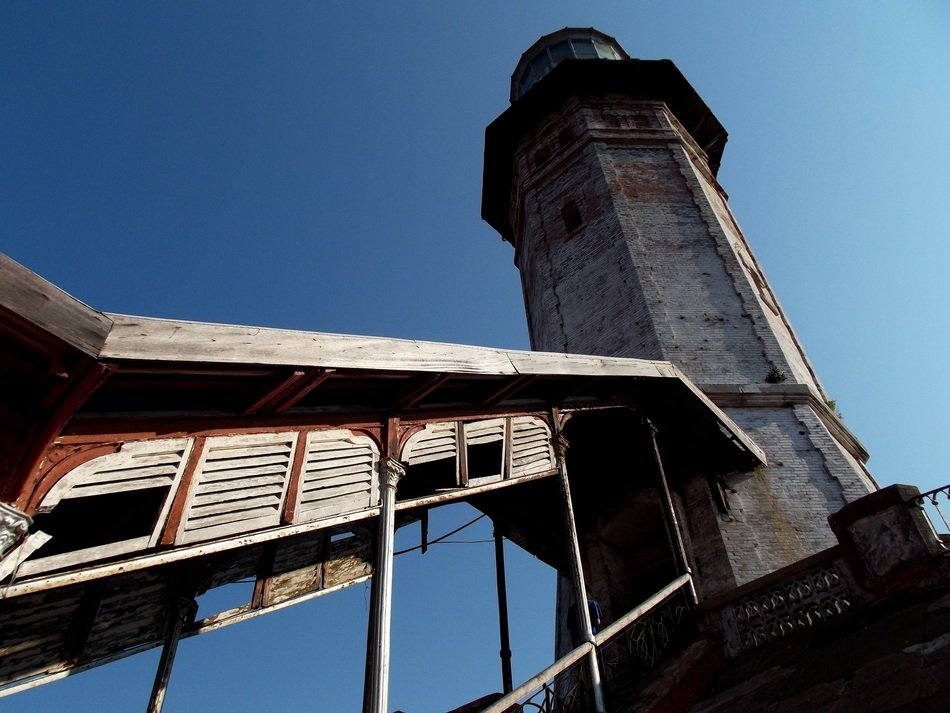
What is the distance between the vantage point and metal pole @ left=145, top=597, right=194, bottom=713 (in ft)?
16.7

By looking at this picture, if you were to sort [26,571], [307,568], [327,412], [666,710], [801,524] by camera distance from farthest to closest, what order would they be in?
[801,524] → [307,568] → [666,710] → [327,412] → [26,571]

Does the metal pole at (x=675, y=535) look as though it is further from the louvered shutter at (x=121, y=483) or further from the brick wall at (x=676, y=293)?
the louvered shutter at (x=121, y=483)

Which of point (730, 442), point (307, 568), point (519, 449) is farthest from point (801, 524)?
point (307, 568)

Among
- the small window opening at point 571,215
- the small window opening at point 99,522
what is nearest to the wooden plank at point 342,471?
the small window opening at point 99,522

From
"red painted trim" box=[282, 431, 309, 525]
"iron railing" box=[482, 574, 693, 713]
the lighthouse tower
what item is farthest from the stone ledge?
"red painted trim" box=[282, 431, 309, 525]

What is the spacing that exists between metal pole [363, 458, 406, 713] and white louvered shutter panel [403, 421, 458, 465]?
1.65ft

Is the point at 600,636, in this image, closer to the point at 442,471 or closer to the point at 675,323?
the point at 442,471

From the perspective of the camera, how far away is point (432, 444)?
480 cm

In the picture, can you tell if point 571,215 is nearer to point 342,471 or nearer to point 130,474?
point 342,471

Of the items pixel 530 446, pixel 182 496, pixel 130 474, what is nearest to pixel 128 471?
pixel 130 474

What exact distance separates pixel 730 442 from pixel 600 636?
404cm

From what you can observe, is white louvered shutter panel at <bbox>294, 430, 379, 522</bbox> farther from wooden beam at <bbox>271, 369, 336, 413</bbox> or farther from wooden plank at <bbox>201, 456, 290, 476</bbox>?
wooden beam at <bbox>271, 369, 336, 413</bbox>

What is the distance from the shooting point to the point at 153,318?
2.88 m

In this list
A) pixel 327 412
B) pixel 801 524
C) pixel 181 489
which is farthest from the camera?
pixel 801 524
